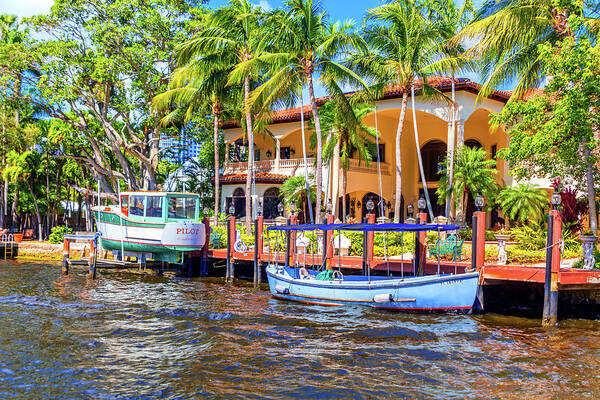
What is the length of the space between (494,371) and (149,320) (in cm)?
940

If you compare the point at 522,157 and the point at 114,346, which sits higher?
the point at 522,157

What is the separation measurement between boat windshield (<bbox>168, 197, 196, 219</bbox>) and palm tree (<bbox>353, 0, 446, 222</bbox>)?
29.7 feet

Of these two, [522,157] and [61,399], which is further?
[522,157]

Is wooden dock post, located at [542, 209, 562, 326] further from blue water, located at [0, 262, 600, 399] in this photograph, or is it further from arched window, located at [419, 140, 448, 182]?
arched window, located at [419, 140, 448, 182]

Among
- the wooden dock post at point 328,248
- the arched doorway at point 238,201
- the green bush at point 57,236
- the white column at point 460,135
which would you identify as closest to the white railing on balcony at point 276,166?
the arched doorway at point 238,201

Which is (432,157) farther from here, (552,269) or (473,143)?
(552,269)

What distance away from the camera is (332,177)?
33562 mm

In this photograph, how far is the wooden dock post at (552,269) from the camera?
14.6 meters

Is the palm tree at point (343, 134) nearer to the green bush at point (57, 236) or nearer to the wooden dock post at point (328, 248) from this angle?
the wooden dock post at point (328, 248)

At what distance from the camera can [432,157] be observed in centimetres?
3600

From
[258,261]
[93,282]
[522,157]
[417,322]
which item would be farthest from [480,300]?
[93,282]

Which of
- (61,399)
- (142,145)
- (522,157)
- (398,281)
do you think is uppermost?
(142,145)

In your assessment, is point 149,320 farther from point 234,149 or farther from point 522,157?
point 234,149

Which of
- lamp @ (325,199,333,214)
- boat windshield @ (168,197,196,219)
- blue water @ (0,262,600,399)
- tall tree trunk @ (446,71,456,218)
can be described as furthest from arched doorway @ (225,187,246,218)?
blue water @ (0,262,600,399)
